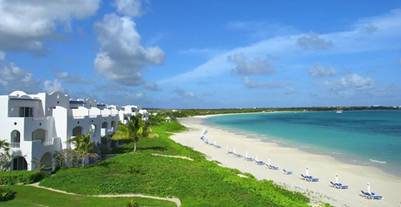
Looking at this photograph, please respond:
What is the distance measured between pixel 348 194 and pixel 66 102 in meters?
28.6

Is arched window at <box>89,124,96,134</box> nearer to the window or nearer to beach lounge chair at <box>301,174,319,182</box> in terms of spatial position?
the window

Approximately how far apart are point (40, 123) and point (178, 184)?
1384cm

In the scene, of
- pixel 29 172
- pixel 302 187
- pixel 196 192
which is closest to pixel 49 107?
pixel 29 172

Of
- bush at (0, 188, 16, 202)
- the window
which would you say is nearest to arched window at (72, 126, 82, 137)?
the window

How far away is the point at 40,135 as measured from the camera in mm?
36812

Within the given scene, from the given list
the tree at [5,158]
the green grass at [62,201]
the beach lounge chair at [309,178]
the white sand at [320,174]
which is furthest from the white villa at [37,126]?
the beach lounge chair at [309,178]

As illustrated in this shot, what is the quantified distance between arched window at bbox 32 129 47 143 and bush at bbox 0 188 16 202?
10.3m

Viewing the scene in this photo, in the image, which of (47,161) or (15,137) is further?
(47,161)

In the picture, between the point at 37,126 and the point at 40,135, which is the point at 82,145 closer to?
the point at 37,126

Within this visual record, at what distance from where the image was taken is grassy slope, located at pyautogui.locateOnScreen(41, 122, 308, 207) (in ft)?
82.1

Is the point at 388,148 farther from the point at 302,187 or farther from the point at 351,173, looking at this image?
the point at 302,187

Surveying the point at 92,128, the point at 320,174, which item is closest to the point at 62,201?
the point at 92,128

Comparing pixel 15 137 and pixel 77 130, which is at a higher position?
pixel 77 130

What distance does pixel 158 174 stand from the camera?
1251 inches
